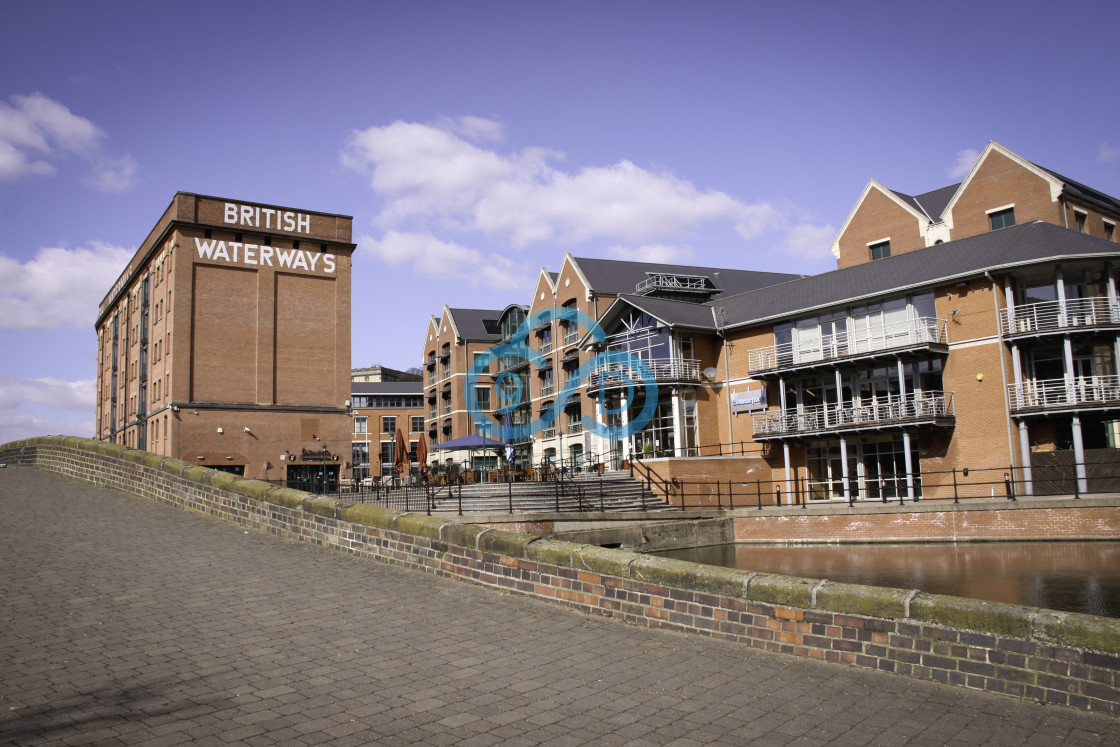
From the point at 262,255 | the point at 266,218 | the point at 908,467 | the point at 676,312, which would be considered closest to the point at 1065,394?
the point at 908,467

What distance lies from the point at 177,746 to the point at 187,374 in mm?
37794

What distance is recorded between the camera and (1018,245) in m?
25.1

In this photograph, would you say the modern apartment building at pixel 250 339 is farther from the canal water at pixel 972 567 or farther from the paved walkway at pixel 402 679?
the paved walkway at pixel 402 679

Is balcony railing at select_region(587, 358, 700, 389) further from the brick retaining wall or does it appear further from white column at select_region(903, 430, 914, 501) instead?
the brick retaining wall

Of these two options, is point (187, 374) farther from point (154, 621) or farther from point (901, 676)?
point (901, 676)

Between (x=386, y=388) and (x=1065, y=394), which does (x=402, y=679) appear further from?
(x=386, y=388)

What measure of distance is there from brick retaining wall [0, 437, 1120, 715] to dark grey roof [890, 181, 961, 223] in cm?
3495

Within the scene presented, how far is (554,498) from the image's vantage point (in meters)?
24.2

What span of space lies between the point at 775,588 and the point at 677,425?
87.4ft

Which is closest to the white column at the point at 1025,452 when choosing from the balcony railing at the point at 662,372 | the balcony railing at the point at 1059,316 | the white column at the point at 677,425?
the balcony railing at the point at 1059,316

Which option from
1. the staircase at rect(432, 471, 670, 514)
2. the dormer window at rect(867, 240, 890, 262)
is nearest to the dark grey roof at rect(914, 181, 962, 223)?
the dormer window at rect(867, 240, 890, 262)

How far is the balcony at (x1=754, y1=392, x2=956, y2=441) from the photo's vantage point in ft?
85.0

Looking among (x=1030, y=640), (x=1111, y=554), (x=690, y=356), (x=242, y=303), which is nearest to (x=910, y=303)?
(x=690, y=356)

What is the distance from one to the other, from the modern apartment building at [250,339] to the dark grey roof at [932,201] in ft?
96.1
